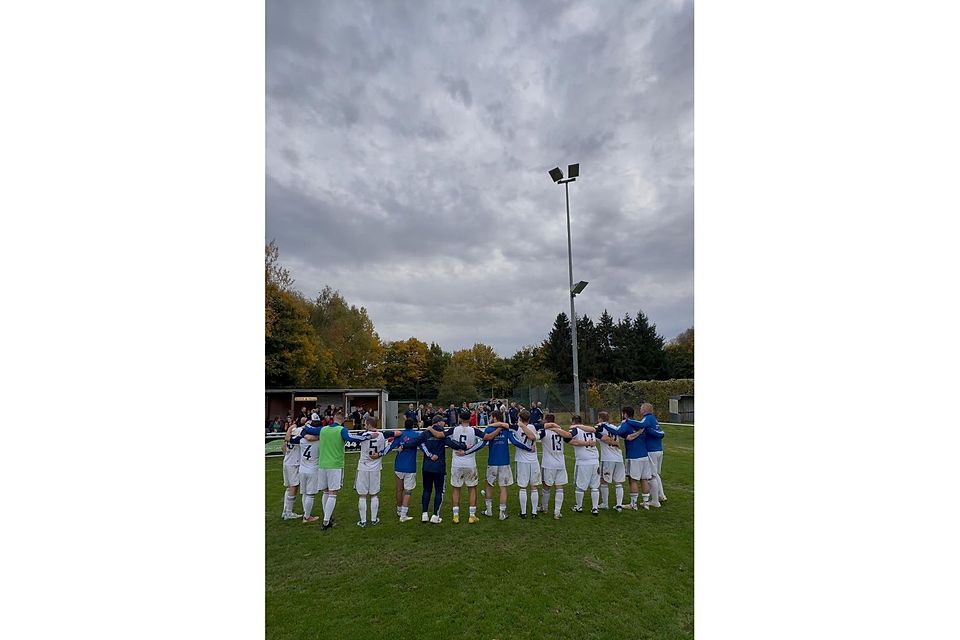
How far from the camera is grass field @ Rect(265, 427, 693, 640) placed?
4363 millimetres

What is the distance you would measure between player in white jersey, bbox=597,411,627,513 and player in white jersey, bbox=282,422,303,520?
5.82 m

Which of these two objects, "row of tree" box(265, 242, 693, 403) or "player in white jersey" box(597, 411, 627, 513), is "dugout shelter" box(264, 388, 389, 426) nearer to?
"row of tree" box(265, 242, 693, 403)

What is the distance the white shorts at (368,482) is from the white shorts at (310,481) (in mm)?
893

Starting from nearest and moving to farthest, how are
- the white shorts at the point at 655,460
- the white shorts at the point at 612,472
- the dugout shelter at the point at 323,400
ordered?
the white shorts at the point at 612,472 < the white shorts at the point at 655,460 < the dugout shelter at the point at 323,400

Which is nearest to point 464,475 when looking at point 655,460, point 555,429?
point 555,429

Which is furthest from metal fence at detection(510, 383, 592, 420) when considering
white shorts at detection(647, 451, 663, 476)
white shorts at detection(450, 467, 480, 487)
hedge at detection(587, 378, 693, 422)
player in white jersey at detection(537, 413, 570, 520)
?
white shorts at detection(450, 467, 480, 487)

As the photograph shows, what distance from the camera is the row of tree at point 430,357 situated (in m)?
31.2

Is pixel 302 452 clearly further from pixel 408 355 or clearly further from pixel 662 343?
pixel 662 343

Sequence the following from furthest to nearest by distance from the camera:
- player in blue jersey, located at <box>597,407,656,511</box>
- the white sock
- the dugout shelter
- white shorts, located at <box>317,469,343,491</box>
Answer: the dugout shelter, player in blue jersey, located at <box>597,407,656,511</box>, white shorts, located at <box>317,469,343,491</box>, the white sock

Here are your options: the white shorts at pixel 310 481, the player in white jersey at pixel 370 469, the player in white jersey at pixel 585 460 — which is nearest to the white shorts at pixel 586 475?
the player in white jersey at pixel 585 460

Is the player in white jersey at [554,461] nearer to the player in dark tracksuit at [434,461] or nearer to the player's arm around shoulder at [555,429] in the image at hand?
the player's arm around shoulder at [555,429]

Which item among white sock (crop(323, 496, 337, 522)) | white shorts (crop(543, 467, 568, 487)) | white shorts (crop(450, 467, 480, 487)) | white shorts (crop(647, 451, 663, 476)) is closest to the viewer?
white sock (crop(323, 496, 337, 522))

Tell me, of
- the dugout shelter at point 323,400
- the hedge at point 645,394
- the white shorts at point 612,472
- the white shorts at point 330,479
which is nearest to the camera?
the white shorts at point 330,479

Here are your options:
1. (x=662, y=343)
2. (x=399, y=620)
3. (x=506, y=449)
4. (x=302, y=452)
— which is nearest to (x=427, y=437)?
(x=506, y=449)
